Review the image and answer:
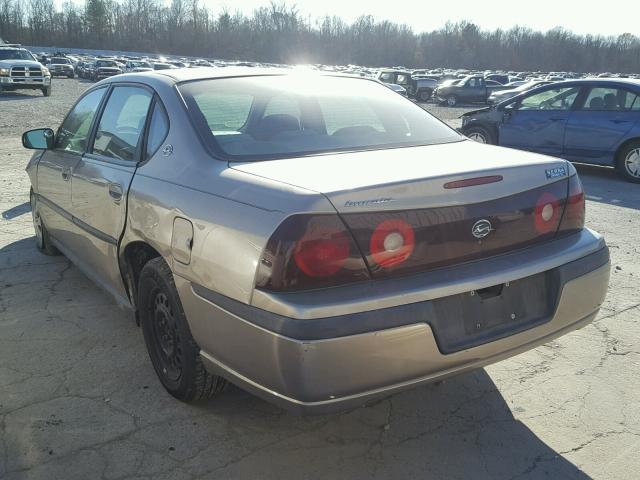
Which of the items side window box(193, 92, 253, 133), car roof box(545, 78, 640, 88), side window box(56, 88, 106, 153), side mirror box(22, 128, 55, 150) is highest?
car roof box(545, 78, 640, 88)

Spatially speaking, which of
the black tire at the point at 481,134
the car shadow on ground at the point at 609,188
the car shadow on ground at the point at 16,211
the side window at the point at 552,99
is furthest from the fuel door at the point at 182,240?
the black tire at the point at 481,134

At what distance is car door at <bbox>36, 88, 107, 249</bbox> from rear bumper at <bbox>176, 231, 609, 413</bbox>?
207 centimetres

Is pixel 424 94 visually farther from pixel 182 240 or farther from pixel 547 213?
pixel 182 240

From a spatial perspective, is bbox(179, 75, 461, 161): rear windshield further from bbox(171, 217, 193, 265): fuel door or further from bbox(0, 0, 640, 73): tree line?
bbox(0, 0, 640, 73): tree line

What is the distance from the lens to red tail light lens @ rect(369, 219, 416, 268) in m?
2.17

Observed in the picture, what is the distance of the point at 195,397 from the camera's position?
2859 millimetres

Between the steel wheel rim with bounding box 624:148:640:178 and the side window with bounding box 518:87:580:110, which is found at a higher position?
the side window with bounding box 518:87:580:110

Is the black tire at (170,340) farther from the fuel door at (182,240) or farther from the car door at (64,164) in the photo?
the car door at (64,164)

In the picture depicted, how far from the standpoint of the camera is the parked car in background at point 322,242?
2.10m

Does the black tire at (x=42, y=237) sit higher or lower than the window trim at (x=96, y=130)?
lower

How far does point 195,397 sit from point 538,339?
1.62 meters

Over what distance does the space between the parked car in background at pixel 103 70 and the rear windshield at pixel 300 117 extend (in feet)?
146

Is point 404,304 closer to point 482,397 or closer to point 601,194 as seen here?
point 482,397

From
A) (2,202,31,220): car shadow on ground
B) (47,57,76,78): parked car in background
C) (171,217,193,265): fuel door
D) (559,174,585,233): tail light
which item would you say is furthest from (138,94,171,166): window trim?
(47,57,76,78): parked car in background
